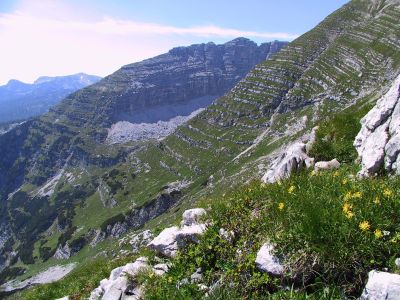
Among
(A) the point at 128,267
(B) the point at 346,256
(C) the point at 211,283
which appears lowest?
(A) the point at 128,267

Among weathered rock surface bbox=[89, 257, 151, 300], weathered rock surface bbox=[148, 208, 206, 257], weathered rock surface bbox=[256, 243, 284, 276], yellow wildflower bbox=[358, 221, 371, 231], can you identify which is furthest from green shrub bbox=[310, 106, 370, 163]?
weathered rock surface bbox=[89, 257, 151, 300]

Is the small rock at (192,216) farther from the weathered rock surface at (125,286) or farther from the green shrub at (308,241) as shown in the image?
the weathered rock surface at (125,286)

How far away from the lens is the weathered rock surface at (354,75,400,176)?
1148 cm

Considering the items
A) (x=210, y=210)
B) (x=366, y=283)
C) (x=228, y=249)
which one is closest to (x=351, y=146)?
(x=210, y=210)

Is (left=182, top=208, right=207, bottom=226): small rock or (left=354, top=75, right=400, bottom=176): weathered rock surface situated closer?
(left=182, top=208, right=207, bottom=226): small rock

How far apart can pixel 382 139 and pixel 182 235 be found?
7.46 meters

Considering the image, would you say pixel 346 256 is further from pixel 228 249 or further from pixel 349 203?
pixel 228 249

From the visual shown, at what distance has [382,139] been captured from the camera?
12.7 metres

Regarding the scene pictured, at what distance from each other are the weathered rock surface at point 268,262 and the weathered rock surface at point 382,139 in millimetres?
5036

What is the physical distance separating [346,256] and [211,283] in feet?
10.3

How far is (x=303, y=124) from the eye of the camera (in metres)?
165

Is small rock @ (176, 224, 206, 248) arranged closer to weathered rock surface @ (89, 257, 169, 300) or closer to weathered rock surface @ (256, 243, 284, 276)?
weathered rock surface @ (89, 257, 169, 300)

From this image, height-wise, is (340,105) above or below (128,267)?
below

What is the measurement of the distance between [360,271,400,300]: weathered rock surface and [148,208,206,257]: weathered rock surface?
4.63m
